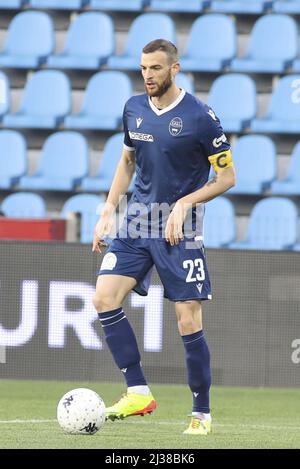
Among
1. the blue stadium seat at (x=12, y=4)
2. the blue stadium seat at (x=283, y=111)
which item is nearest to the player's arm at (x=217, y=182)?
the blue stadium seat at (x=283, y=111)

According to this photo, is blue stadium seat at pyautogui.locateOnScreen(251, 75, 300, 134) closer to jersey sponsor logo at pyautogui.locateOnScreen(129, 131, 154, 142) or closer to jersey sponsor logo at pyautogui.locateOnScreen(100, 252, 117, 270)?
jersey sponsor logo at pyautogui.locateOnScreen(129, 131, 154, 142)

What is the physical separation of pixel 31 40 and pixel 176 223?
28.4 ft

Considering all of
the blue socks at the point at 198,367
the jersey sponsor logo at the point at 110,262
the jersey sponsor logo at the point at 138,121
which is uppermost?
the jersey sponsor logo at the point at 138,121

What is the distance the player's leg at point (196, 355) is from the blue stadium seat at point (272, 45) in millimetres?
7729

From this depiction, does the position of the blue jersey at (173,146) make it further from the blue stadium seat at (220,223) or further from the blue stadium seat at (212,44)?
the blue stadium seat at (212,44)

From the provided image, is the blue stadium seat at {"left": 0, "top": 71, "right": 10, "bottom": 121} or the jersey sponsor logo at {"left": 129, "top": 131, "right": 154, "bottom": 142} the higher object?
the blue stadium seat at {"left": 0, "top": 71, "right": 10, "bottom": 121}

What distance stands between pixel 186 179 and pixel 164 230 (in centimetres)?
31

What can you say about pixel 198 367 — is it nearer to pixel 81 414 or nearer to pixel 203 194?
pixel 81 414

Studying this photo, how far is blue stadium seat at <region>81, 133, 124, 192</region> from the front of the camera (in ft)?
43.0

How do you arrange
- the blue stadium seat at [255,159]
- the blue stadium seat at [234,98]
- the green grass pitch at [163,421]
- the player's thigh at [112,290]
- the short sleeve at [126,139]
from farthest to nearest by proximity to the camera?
the blue stadium seat at [234,98]
the blue stadium seat at [255,159]
the short sleeve at [126,139]
the player's thigh at [112,290]
the green grass pitch at [163,421]

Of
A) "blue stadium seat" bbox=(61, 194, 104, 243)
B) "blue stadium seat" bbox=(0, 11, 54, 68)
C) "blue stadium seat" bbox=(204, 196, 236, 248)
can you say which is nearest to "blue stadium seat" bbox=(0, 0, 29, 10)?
"blue stadium seat" bbox=(0, 11, 54, 68)

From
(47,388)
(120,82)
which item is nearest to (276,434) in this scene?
(47,388)

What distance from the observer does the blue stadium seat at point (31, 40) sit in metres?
14.3

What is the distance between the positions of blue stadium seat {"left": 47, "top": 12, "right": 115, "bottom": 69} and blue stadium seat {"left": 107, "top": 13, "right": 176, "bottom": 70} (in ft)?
0.63
